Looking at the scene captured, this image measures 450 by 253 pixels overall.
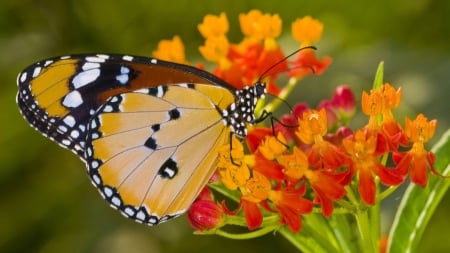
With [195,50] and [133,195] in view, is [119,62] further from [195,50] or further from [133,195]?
[195,50]

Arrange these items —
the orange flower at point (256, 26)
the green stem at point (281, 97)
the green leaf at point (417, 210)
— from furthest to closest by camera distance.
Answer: the orange flower at point (256, 26), the green stem at point (281, 97), the green leaf at point (417, 210)

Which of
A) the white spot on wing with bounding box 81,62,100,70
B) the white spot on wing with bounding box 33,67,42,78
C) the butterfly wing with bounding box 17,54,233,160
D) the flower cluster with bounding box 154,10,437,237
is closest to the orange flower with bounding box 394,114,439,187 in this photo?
the flower cluster with bounding box 154,10,437,237

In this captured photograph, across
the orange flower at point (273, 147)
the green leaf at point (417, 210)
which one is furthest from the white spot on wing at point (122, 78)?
the green leaf at point (417, 210)

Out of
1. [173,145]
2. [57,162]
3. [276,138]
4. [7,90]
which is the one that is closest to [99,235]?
[57,162]

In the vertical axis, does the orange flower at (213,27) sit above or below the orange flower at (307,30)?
above

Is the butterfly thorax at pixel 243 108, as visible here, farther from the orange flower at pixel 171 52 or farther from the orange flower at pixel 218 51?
the orange flower at pixel 171 52

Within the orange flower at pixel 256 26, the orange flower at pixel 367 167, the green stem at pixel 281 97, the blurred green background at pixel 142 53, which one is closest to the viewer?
the orange flower at pixel 367 167

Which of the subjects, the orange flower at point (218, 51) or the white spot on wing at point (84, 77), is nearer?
the white spot on wing at point (84, 77)

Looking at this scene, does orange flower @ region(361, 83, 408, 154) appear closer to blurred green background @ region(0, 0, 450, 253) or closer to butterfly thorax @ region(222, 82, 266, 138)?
butterfly thorax @ region(222, 82, 266, 138)
